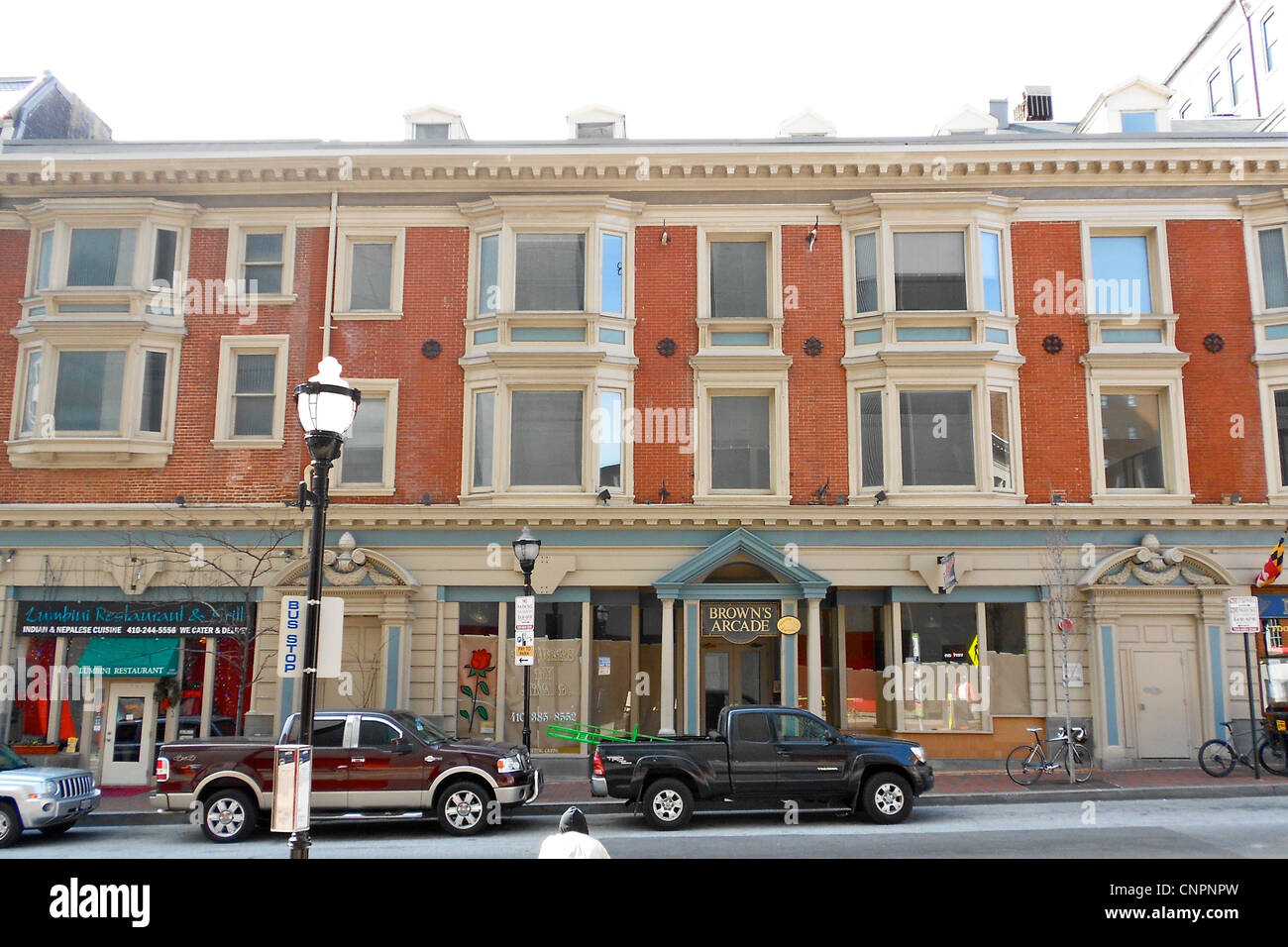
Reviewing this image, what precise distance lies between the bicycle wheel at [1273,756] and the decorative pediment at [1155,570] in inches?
120

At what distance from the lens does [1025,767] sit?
57.1 ft

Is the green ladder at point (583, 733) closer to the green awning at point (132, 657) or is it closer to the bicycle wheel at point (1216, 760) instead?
the green awning at point (132, 657)

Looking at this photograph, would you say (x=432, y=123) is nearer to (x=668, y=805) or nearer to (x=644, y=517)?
(x=644, y=517)

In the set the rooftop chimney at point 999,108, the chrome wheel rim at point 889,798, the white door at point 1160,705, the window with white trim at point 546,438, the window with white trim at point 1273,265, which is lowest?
the chrome wheel rim at point 889,798

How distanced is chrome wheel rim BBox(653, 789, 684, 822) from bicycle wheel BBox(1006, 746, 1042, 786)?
662 centimetres

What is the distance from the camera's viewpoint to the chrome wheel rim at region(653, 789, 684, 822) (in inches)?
559

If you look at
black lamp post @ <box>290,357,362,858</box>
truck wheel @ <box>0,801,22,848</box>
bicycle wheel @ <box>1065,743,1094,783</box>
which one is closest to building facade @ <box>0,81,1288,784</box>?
bicycle wheel @ <box>1065,743,1094,783</box>

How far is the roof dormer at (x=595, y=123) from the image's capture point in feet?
75.8

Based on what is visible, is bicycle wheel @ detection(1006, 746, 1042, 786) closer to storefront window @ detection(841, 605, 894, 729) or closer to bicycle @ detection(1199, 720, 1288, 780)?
storefront window @ detection(841, 605, 894, 729)

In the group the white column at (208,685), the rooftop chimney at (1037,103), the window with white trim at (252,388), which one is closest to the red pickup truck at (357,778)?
the white column at (208,685)

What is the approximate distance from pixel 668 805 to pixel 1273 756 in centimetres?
1197

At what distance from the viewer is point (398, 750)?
14.3 m
